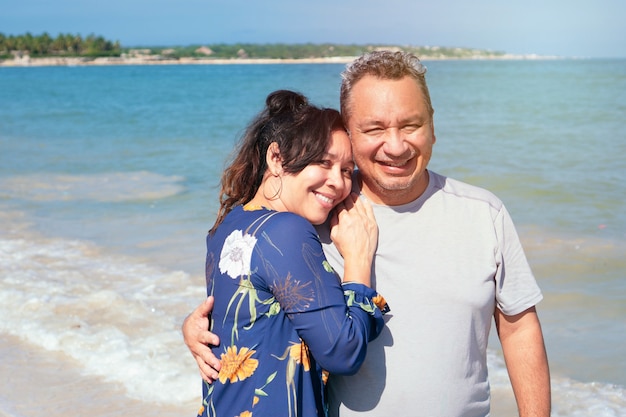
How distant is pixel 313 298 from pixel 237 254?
26cm

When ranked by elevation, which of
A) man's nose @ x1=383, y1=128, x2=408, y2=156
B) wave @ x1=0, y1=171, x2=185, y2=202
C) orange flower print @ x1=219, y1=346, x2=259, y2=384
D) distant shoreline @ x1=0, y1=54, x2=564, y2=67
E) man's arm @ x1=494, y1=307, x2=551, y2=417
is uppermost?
man's nose @ x1=383, y1=128, x2=408, y2=156

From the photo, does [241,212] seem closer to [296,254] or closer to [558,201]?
[296,254]

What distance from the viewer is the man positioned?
2.32 m

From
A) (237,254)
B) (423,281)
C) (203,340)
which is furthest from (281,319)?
(423,281)

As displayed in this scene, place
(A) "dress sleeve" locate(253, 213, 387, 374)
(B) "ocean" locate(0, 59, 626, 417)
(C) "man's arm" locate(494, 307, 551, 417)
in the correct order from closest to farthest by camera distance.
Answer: (A) "dress sleeve" locate(253, 213, 387, 374) < (C) "man's arm" locate(494, 307, 551, 417) < (B) "ocean" locate(0, 59, 626, 417)

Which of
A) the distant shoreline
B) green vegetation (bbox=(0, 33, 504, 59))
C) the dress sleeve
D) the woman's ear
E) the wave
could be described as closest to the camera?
the dress sleeve

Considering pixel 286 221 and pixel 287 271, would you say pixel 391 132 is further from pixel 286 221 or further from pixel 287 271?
pixel 287 271

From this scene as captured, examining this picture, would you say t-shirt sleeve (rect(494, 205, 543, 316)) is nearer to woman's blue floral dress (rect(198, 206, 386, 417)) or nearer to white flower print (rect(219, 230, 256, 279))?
woman's blue floral dress (rect(198, 206, 386, 417))

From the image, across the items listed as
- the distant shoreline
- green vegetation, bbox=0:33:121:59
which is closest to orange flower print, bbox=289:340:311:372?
the distant shoreline

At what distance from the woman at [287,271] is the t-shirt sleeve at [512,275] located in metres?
0.37

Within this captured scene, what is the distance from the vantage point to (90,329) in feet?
17.2

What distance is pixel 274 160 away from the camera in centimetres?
232

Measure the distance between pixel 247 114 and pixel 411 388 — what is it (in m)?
22.1

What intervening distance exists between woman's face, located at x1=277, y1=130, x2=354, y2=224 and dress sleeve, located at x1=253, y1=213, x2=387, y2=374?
0.15 metres
